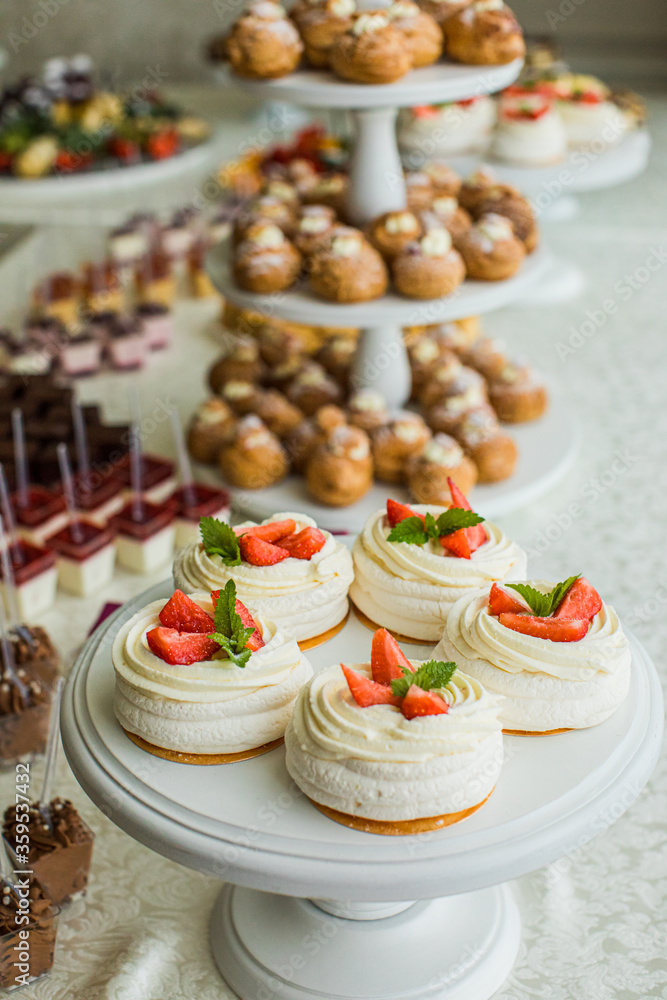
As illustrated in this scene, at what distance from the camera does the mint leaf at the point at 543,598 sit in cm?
156

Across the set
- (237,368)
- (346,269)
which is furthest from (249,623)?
(237,368)

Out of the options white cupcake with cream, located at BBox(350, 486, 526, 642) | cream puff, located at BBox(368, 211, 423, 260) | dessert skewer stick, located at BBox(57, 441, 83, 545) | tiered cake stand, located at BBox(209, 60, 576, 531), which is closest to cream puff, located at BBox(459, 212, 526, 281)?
tiered cake stand, located at BBox(209, 60, 576, 531)

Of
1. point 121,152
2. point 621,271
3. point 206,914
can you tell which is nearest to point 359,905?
point 206,914

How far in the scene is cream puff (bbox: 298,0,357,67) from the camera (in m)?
2.76

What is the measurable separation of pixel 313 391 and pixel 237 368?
1.00 ft

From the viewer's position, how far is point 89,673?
5.48 feet

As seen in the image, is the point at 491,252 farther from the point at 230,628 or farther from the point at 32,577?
the point at 230,628

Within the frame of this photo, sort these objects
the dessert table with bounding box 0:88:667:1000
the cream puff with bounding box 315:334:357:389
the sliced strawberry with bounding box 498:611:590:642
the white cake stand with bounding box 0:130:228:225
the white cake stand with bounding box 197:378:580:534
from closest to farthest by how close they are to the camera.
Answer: the sliced strawberry with bounding box 498:611:590:642, the dessert table with bounding box 0:88:667:1000, the white cake stand with bounding box 197:378:580:534, the cream puff with bounding box 315:334:357:389, the white cake stand with bounding box 0:130:228:225

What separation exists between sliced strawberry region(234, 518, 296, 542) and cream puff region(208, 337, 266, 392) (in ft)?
5.64

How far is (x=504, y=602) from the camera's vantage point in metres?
1.57

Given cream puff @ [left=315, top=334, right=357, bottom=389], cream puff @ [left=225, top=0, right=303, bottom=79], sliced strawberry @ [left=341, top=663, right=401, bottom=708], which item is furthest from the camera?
cream puff @ [left=315, top=334, right=357, bottom=389]

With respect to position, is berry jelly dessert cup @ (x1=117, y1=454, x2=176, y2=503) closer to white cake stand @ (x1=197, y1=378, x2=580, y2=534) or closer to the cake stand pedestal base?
white cake stand @ (x1=197, y1=378, x2=580, y2=534)

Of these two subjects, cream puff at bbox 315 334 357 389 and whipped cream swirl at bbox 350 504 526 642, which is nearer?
whipped cream swirl at bbox 350 504 526 642

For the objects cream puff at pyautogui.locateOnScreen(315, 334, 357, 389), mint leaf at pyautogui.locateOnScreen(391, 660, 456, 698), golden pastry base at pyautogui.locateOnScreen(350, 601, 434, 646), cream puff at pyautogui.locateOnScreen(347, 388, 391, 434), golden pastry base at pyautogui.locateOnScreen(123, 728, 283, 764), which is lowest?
cream puff at pyautogui.locateOnScreen(315, 334, 357, 389)
